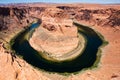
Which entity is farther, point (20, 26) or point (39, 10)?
point (39, 10)

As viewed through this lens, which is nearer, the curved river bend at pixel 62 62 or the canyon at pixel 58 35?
the canyon at pixel 58 35

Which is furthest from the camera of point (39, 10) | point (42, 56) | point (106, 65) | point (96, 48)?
point (39, 10)

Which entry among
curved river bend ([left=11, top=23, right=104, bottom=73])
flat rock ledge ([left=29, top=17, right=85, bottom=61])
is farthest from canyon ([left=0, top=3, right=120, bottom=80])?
curved river bend ([left=11, top=23, right=104, bottom=73])

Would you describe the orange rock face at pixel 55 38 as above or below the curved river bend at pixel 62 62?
above

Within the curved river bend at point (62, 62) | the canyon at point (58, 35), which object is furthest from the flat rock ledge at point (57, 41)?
the curved river bend at point (62, 62)

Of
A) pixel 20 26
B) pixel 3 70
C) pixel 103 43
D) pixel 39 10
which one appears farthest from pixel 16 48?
pixel 39 10

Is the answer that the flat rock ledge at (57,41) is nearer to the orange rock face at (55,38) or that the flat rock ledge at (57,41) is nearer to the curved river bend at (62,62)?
the orange rock face at (55,38)

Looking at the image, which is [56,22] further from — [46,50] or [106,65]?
[106,65]

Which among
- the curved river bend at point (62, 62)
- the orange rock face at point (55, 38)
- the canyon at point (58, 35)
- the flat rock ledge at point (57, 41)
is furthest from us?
the orange rock face at point (55, 38)
